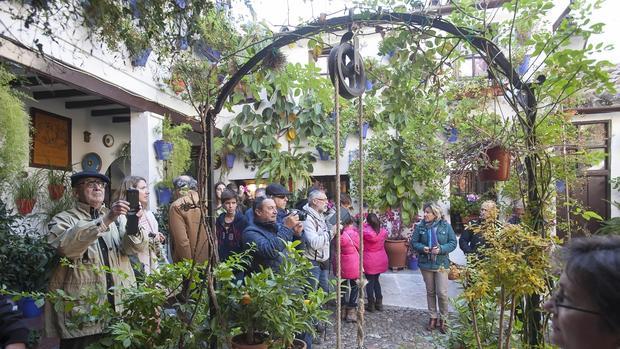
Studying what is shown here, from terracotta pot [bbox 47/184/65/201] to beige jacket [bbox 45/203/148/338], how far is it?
2826 millimetres

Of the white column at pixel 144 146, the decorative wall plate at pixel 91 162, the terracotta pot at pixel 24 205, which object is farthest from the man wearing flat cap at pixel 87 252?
the decorative wall plate at pixel 91 162

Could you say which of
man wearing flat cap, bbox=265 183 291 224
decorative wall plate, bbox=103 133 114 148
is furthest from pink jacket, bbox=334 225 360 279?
decorative wall plate, bbox=103 133 114 148

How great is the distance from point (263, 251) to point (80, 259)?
57.3 inches

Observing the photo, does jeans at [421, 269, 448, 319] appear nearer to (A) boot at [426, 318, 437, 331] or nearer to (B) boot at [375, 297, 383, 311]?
(A) boot at [426, 318, 437, 331]

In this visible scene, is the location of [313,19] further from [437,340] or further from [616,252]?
[437,340]

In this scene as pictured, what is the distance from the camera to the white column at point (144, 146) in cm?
614

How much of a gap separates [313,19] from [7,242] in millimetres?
3553

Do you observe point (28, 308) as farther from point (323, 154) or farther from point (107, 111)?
point (323, 154)

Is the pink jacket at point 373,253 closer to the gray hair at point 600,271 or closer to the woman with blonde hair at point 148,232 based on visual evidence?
the woman with blonde hair at point 148,232

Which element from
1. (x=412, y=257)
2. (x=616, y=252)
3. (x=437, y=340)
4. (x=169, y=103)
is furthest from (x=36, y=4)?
(x=412, y=257)

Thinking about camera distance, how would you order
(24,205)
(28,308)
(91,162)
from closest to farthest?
(28,308) → (24,205) → (91,162)

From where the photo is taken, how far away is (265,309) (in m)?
2.09

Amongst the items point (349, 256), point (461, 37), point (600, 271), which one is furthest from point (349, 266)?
point (600, 271)

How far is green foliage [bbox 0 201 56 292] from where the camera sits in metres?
A: 3.55
